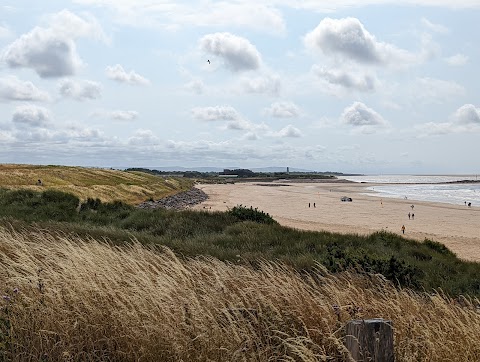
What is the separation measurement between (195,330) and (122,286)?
1761 millimetres

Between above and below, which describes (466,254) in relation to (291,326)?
below

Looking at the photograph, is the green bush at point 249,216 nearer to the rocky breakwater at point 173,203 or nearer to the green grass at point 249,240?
the green grass at point 249,240

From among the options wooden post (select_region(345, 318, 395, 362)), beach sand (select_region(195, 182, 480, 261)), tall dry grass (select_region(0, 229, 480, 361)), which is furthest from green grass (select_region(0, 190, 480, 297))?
beach sand (select_region(195, 182, 480, 261))

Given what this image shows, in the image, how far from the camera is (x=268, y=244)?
51.9 feet

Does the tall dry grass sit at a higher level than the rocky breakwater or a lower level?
higher

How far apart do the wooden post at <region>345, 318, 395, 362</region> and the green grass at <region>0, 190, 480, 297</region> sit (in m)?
6.01

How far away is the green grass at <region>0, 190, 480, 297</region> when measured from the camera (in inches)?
466

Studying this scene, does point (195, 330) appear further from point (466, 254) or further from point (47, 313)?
point (466, 254)

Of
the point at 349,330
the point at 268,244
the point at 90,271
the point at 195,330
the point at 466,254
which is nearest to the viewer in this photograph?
the point at 349,330

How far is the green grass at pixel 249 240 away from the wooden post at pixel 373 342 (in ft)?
19.7

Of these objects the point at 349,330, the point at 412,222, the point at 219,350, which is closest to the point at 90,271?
the point at 219,350

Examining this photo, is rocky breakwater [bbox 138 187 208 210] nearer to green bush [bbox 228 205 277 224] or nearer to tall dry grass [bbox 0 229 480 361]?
green bush [bbox 228 205 277 224]

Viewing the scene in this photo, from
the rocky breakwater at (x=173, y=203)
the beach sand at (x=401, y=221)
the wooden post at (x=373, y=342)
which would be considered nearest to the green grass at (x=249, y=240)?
the wooden post at (x=373, y=342)

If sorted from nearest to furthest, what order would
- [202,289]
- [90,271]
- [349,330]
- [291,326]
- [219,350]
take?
1. [349,330]
2. [219,350]
3. [291,326]
4. [202,289]
5. [90,271]
